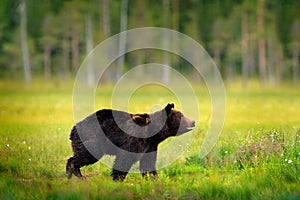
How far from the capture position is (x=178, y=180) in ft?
28.4

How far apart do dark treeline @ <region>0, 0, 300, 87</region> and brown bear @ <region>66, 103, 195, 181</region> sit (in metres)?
24.5

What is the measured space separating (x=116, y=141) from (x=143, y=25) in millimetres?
26886

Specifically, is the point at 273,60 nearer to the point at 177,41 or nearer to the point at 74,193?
the point at 177,41

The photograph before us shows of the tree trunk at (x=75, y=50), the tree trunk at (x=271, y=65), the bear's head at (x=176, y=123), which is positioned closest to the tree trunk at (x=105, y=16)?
the tree trunk at (x=75, y=50)

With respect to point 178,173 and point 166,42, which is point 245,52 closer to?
point 166,42

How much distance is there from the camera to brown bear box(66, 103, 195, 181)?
859 centimetres

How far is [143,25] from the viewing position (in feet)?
115

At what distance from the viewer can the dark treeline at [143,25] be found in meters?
35.6

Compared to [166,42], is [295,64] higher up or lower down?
lower down

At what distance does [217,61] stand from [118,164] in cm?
3296

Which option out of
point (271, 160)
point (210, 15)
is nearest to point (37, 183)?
point (271, 160)

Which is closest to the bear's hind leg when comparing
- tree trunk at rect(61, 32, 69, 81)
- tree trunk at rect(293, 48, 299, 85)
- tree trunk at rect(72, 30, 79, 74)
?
tree trunk at rect(72, 30, 79, 74)

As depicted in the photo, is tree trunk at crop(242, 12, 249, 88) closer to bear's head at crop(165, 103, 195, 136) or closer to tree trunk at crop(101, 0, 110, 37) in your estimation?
tree trunk at crop(101, 0, 110, 37)

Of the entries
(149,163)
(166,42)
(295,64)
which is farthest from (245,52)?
(149,163)
